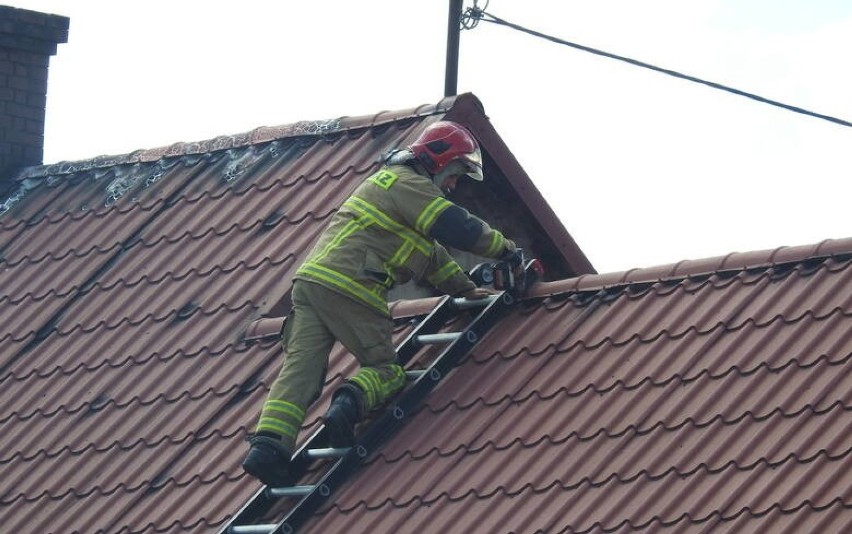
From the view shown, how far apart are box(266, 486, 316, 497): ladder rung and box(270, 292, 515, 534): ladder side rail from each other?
4 cm

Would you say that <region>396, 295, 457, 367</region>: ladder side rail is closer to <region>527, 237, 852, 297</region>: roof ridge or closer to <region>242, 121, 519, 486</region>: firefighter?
<region>242, 121, 519, 486</region>: firefighter

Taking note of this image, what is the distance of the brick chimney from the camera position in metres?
13.7

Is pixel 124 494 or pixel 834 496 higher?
pixel 124 494

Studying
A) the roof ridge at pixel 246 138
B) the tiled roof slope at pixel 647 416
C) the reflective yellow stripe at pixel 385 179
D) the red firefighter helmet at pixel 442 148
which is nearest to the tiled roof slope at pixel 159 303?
the roof ridge at pixel 246 138

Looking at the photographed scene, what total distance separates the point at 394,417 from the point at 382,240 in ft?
2.80

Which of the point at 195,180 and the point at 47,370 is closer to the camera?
the point at 47,370

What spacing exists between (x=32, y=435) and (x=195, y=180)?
2318 mm

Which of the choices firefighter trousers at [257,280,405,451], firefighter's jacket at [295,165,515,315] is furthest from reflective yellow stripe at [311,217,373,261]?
firefighter trousers at [257,280,405,451]

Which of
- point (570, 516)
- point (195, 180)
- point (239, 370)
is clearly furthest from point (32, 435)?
point (570, 516)

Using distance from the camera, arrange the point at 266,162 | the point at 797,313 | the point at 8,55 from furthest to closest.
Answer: the point at 8,55
the point at 266,162
the point at 797,313

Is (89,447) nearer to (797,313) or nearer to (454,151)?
(454,151)

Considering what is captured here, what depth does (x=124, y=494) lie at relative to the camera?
29.8 ft

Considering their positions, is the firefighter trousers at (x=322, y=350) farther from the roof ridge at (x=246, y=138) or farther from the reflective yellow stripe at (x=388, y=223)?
the roof ridge at (x=246, y=138)

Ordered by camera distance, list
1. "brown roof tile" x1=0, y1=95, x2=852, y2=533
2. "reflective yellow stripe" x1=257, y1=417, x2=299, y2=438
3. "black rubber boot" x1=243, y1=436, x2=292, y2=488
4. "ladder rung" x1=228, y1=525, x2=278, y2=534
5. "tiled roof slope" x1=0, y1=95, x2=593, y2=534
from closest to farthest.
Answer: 1. "brown roof tile" x1=0, y1=95, x2=852, y2=533
2. "ladder rung" x1=228, y1=525, x2=278, y2=534
3. "black rubber boot" x1=243, y1=436, x2=292, y2=488
4. "reflective yellow stripe" x1=257, y1=417, x2=299, y2=438
5. "tiled roof slope" x1=0, y1=95, x2=593, y2=534
